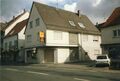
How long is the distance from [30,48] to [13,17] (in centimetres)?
2563

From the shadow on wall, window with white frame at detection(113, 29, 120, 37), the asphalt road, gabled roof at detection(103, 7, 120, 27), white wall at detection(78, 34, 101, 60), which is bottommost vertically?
the asphalt road

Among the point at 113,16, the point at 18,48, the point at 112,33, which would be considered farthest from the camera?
the point at 18,48

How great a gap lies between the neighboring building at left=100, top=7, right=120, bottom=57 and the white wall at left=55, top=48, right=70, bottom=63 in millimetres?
8758

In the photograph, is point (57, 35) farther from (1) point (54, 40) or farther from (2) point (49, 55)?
(2) point (49, 55)

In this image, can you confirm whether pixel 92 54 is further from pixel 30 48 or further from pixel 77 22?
pixel 30 48

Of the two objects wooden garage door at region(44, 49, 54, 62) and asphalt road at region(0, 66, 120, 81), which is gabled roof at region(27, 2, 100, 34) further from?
asphalt road at region(0, 66, 120, 81)

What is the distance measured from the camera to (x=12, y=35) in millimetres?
57750

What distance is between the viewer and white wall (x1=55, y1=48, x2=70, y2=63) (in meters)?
42.5

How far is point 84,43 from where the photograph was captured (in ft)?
158

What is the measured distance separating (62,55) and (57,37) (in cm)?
324

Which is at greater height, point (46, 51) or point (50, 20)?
point (50, 20)

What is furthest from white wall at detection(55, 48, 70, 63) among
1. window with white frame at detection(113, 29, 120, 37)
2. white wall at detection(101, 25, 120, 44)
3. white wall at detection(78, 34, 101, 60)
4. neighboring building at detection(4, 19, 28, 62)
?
neighboring building at detection(4, 19, 28, 62)

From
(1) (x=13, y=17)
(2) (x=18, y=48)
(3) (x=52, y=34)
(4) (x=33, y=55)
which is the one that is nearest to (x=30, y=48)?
(4) (x=33, y=55)

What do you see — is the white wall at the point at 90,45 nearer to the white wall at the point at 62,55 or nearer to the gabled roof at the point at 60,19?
the gabled roof at the point at 60,19
